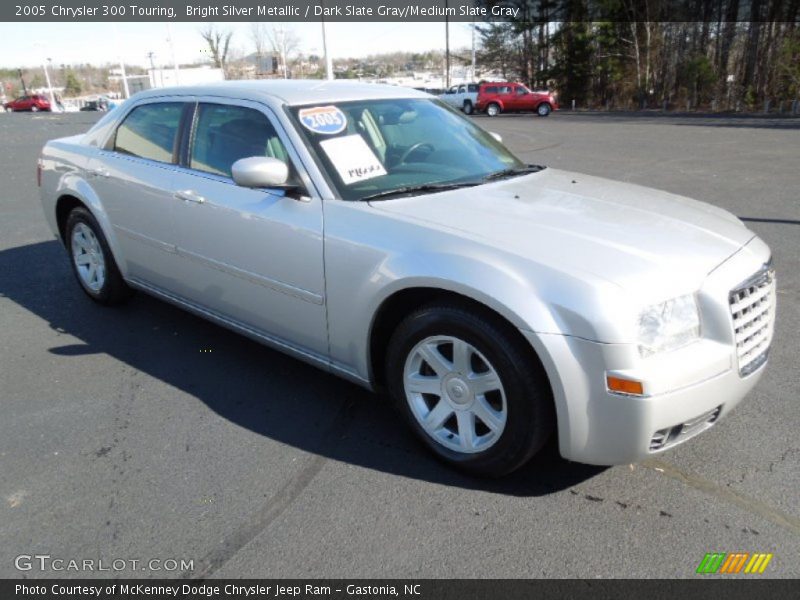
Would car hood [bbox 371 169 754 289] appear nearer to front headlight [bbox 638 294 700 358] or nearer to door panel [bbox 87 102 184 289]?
front headlight [bbox 638 294 700 358]

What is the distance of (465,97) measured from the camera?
35.3 meters

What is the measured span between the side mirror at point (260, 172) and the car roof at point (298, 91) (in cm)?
55

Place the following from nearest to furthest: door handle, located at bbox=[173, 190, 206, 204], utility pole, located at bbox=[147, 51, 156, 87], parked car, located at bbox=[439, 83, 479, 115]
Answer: door handle, located at bbox=[173, 190, 206, 204] → parked car, located at bbox=[439, 83, 479, 115] → utility pole, located at bbox=[147, 51, 156, 87]

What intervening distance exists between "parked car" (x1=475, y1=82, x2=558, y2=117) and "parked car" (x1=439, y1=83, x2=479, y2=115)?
93 cm

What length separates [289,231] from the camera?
10.5 ft

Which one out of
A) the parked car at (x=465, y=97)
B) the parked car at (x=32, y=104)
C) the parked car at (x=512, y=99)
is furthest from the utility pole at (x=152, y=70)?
the parked car at (x=512, y=99)

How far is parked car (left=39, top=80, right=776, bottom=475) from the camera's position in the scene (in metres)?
2.38

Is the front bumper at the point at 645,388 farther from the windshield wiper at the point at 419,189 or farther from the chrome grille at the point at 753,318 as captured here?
the windshield wiper at the point at 419,189

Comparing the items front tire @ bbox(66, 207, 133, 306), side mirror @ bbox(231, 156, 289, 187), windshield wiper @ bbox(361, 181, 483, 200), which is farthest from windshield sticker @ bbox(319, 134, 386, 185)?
front tire @ bbox(66, 207, 133, 306)

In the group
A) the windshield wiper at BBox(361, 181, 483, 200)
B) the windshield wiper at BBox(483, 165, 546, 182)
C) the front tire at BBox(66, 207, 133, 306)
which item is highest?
the windshield wiper at BBox(361, 181, 483, 200)

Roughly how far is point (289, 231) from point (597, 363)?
1646 mm

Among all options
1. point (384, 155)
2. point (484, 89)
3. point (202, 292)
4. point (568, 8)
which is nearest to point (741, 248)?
point (384, 155)

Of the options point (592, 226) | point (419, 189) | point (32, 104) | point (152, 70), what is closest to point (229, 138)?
point (419, 189)

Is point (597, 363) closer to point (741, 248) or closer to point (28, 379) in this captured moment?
point (741, 248)
